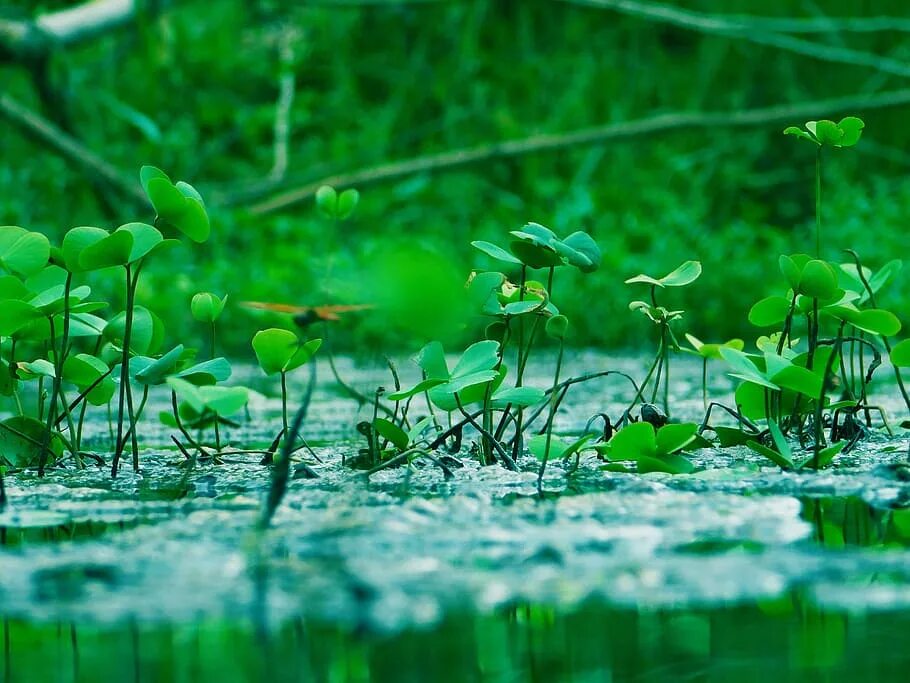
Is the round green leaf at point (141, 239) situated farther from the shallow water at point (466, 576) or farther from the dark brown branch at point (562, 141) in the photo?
the dark brown branch at point (562, 141)

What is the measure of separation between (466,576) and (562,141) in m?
4.45

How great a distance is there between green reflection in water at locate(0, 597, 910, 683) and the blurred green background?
391 centimetres

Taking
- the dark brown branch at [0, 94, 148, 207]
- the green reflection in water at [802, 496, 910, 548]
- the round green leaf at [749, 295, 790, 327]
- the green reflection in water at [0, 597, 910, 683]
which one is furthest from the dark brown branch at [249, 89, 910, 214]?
the green reflection in water at [0, 597, 910, 683]

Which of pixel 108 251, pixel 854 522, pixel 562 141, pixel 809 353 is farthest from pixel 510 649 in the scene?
pixel 562 141

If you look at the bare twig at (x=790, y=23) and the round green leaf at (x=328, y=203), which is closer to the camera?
the round green leaf at (x=328, y=203)

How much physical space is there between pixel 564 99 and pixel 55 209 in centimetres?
238

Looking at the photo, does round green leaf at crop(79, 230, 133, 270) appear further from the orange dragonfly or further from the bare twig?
the bare twig

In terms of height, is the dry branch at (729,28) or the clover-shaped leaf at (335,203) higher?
the dry branch at (729,28)

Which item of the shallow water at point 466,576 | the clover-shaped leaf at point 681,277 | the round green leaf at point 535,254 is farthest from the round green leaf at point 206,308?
the clover-shaped leaf at point 681,277

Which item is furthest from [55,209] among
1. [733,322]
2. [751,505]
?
[751,505]

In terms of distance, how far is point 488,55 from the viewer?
252 inches

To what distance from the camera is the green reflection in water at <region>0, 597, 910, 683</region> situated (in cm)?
80

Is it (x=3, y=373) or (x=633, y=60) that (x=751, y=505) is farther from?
(x=633, y=60)

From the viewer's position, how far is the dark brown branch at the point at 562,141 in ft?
17.1
